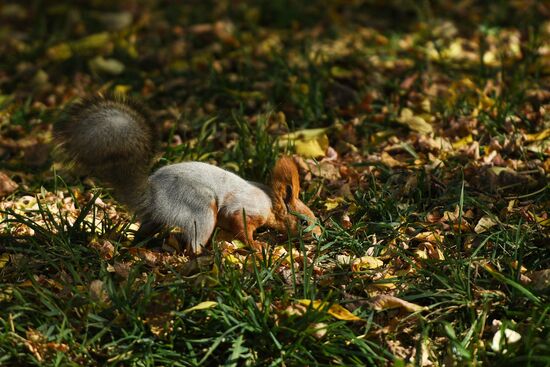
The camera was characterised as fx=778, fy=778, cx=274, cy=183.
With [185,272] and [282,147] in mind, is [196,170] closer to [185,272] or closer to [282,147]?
[185,272]

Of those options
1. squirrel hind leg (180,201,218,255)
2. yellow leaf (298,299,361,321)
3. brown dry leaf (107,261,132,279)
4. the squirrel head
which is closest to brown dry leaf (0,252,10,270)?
brown dry leaf (107,261,132,279)

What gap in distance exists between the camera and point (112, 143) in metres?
3.48

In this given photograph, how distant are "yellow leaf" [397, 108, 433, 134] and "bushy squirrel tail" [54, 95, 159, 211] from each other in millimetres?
1935

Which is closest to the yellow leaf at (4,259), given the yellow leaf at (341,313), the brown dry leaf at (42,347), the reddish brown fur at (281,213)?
the brown dry leaf at (42,347)

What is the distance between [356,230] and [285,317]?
0.90 meters

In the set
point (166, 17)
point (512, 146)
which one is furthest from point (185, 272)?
point (166, 17)

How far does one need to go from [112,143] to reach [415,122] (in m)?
2.24

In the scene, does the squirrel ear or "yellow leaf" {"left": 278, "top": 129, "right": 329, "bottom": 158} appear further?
"yellow leaf" {"left": 278, "top": 129, "right": 329, "bottom": 158}

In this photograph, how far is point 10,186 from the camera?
14.5 ft

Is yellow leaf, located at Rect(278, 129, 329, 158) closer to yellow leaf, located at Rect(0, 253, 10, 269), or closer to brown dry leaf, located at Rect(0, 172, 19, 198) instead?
brown dry leaf, located at Rect(0, 172, 19, 198)

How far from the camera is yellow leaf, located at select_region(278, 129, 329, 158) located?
4.76 meters

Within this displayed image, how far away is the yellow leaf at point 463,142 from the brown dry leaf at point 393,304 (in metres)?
1.69

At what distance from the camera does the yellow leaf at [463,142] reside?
4.73 metres

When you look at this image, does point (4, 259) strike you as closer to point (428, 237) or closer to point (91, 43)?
point (428, 237)
